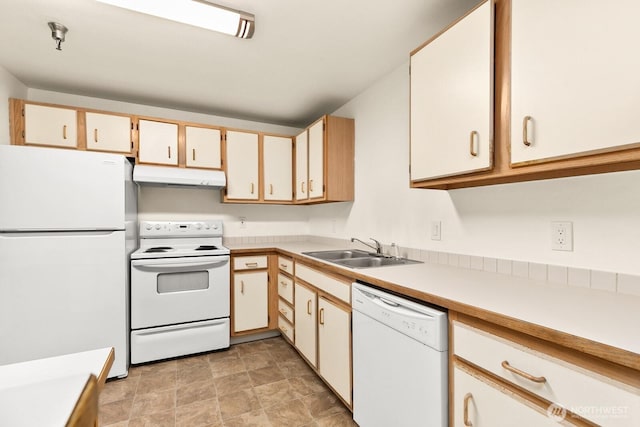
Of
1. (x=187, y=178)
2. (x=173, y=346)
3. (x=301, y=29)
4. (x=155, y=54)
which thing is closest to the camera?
(x=301, y=29)

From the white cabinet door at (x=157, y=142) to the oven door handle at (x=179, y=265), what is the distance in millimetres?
940

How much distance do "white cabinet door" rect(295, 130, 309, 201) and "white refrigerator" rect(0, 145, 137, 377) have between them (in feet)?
5.06

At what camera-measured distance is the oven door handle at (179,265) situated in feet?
7.79

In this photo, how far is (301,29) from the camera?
1.76 m

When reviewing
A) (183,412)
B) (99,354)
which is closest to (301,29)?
(99,354)

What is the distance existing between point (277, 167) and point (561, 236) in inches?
99.7

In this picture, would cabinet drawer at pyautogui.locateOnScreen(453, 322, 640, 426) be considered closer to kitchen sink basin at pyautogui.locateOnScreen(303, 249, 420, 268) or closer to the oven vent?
kitchen sink basin at pyautogui.locateOnScreen(303, 249, 420, 268)

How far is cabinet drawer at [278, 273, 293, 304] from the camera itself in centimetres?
260

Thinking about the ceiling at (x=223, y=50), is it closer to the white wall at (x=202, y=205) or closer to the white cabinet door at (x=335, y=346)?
the white wall at (x=202, y=205)

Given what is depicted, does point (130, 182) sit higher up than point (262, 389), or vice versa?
point (130, 182)

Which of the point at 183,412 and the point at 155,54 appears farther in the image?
the point at 155,54

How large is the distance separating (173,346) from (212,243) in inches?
40.1

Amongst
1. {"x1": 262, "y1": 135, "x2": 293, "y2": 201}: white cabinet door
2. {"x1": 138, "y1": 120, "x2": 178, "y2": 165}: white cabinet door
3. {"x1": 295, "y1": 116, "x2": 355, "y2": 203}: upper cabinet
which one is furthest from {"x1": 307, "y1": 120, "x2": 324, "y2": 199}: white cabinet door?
{"x1": 138, "y1": 120, "x2": 178, "y2": 165}: white cabinet door

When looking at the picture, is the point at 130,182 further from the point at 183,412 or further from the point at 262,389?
the point at 262,389
